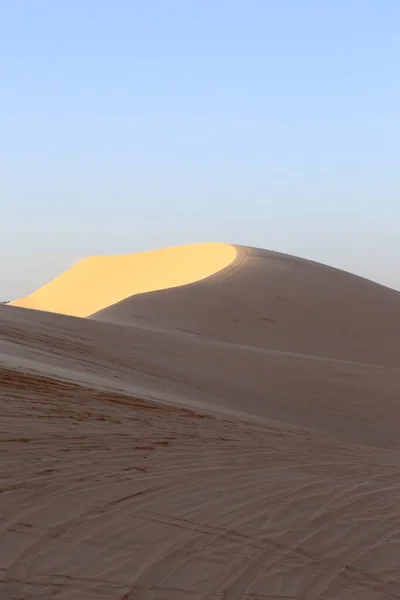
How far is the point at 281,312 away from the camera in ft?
93.1

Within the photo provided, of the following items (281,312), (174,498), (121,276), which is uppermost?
(121,276)

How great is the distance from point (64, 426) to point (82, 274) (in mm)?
43202

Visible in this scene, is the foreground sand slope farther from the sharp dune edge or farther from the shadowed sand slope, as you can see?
the shadowed sand slope

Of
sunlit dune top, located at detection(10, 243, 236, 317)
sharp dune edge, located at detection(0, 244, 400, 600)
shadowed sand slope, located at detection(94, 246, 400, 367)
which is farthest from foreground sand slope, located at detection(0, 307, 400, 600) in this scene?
sunlit dune top, located at detection(10, 243, 236, 317)

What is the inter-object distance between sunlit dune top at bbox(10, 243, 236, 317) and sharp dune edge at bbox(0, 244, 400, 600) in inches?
898

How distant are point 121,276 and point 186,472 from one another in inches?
1571

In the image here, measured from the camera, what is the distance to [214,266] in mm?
37312

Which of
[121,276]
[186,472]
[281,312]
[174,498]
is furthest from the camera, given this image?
[121,276]

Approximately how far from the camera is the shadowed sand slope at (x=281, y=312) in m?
25.3

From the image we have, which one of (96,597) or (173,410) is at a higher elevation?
(173,410)

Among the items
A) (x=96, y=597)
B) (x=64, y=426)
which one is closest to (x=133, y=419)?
(x=64, y=426)

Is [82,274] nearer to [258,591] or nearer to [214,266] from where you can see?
[214,266]

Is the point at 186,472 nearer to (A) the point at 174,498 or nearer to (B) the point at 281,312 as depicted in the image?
(A) the point at 174,498

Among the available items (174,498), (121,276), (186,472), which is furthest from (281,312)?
(174,498)
